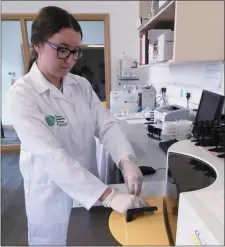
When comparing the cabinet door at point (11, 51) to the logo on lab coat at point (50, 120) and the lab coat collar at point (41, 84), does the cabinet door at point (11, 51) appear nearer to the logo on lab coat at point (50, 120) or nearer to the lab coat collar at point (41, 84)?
the lab coat collar at point (41, 84)

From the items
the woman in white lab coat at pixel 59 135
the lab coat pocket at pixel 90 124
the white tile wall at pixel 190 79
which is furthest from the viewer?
the white tile wall at pixel 190 79

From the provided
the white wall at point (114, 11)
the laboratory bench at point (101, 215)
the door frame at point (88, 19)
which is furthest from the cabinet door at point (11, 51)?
the laboratory bench at point (101, 215)

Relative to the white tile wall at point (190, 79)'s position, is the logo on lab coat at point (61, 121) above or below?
below

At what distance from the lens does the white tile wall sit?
1606mm

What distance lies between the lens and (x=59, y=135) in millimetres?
A: 1014

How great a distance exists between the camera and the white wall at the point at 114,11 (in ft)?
10.4

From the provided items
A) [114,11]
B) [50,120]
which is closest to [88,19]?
[114,11]

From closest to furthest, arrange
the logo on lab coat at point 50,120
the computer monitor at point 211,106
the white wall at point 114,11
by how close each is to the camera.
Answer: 1. the logo on lab coat at point 50,120
2. the computer monitor at point 211,106
3. the white wall at point 114,11

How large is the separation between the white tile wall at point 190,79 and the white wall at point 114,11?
2.06 ft

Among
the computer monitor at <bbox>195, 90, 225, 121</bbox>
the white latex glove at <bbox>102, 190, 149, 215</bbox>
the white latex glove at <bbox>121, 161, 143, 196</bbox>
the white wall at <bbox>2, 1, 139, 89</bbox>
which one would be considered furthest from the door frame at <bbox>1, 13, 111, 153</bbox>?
the white latex glove at <bbox>102, 190, 149, 215</bbox>

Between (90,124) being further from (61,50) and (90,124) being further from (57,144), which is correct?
(61,50)

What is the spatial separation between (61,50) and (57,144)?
15.0 inches

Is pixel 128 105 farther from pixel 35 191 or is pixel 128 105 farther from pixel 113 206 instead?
pixel 113 206

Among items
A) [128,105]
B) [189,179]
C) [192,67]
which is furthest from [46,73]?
[128,105]
